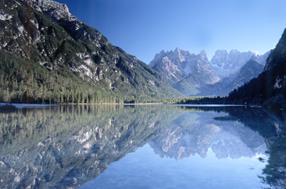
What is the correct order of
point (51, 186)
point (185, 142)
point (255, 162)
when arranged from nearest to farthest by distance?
point (51, 186) < point (255, 162) < point (185, 142)

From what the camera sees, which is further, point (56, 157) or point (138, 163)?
point (56, 157)

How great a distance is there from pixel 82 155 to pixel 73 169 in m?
6.08

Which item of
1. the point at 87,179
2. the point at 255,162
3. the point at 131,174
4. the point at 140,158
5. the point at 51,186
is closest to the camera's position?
the point at 51,186

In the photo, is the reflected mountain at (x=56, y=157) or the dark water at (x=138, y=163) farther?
the reflected mountain at (x=56, y=157)

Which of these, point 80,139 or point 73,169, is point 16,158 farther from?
point 80,139

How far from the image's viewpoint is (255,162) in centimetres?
2669

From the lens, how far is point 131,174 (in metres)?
22.0

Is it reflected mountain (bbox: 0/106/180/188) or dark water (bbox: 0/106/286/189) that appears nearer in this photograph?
dark water (bbox: 0/106/286/189)

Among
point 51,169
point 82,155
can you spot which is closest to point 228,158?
point 82,155

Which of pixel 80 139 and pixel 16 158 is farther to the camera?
pixel 80 139

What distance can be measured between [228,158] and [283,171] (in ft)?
27.7

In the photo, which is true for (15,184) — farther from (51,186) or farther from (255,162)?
(255,162)

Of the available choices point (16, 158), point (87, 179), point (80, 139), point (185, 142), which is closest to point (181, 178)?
point (87, 179)

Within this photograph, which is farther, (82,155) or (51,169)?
(82,155)
